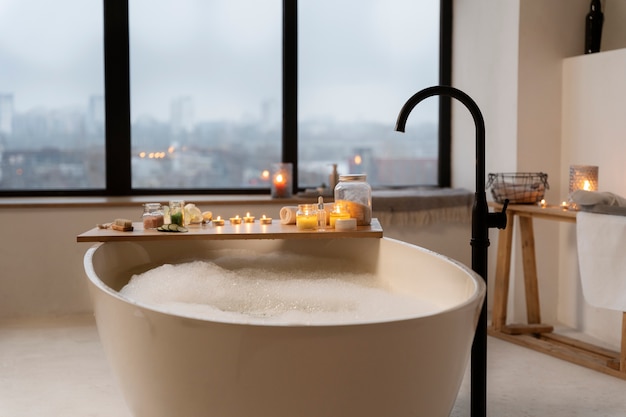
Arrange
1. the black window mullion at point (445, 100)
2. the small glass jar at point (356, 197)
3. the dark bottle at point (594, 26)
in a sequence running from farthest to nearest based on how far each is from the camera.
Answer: the black window mullion at point (445, 100)
the dark bottle at point (594, 26)
the small glass jar at point (356, 197)

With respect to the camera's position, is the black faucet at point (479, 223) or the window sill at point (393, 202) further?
the window sill at point (393, 202)

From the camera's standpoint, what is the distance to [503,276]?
11.1 feet

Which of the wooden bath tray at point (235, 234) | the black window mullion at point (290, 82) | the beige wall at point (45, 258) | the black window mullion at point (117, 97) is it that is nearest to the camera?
the wooden bath tray at point (235, 234)

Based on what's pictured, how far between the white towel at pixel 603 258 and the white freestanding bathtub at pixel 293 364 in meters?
1.31

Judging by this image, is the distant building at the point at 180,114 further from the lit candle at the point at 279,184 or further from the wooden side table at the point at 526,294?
the wooden side table at the point at 526,294

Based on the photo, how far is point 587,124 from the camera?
11.2 ft

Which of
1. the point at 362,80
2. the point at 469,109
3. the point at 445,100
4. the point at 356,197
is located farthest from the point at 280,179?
the point at 469,109

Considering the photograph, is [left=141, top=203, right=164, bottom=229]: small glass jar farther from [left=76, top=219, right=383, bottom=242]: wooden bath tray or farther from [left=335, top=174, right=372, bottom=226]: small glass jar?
[left=335, top=174, right=372, bottom=226]: small glass jar

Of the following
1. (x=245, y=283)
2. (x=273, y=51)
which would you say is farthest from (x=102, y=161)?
(x=245, y=283)

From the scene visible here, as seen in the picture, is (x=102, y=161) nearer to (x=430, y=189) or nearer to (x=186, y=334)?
(x=430, y=189)

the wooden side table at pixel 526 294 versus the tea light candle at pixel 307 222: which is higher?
the tea light candle at pixel 307 222

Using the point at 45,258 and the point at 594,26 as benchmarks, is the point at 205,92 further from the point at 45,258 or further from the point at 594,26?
the point at 594,26

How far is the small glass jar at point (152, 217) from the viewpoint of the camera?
2547mm

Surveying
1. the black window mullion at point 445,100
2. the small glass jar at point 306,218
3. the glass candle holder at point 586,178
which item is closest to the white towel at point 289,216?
the small glass jar at point 306,218
